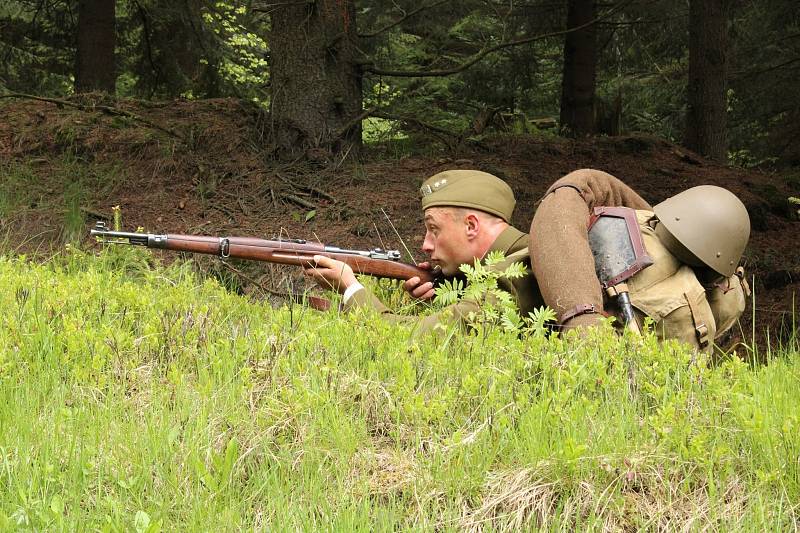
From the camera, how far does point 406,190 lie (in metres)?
8.80

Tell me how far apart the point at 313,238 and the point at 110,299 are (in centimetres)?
311

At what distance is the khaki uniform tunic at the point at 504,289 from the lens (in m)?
4.64

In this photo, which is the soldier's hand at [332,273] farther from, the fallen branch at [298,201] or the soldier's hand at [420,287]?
the fallen branch at [298,201]

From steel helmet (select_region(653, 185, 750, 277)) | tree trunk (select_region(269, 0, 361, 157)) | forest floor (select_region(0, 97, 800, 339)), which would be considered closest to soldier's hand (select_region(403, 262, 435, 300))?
steel helmet (select_region(653, 185, 750, 277))

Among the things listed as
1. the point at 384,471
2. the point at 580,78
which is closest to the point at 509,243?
the point at 384,471

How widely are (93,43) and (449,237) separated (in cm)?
1058

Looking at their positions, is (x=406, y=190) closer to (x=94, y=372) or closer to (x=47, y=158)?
(x=47, y=158)

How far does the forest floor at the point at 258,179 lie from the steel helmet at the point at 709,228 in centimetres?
270

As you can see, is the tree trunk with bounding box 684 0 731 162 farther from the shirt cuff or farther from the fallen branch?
the shirt cuff

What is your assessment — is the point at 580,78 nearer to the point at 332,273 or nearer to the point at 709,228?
the point at 332,273

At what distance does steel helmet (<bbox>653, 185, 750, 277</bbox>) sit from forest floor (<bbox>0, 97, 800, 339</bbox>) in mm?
2699

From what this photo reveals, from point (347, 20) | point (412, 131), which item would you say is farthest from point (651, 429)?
point (412, 131)

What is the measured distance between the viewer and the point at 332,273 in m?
5.42

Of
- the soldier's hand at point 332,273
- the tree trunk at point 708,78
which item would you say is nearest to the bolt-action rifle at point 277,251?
the soldier's hand at point 332,273
